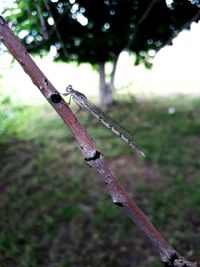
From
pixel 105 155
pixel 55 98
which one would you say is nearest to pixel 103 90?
pixel 105 155

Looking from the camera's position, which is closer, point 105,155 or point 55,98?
point 55,98

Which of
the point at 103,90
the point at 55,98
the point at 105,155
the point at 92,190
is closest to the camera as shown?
the point at 55,98

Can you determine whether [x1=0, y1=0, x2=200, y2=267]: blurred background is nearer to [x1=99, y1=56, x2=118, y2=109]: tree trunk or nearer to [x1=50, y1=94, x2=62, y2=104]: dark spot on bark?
[x1=99, y1=56, x2=118, y2=109]: tree trunk

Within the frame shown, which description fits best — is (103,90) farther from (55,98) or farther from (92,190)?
(55,98)

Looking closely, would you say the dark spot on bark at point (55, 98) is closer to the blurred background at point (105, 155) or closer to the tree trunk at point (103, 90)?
the blurred background at point (105, 155)

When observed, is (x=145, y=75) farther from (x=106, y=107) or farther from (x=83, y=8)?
(x=83, y=8)

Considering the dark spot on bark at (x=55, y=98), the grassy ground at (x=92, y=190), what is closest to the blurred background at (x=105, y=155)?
the grassy ground at (x=92, y=190)

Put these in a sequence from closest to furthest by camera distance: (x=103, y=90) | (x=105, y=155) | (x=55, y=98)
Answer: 1. (x=55, y=98)
2. (x=105, y=155)
3. (x=103, y=90)

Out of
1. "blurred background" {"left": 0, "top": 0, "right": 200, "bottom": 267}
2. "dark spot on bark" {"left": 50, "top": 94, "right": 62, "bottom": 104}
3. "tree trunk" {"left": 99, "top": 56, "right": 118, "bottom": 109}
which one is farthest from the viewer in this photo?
"tree trunk" {"left": 99, "top": 56, "right": 118, "bottom": 109}

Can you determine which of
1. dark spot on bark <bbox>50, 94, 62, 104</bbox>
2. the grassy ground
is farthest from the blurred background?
dark spot on bark <bbox>50, 94, 62, 104</bbox>
